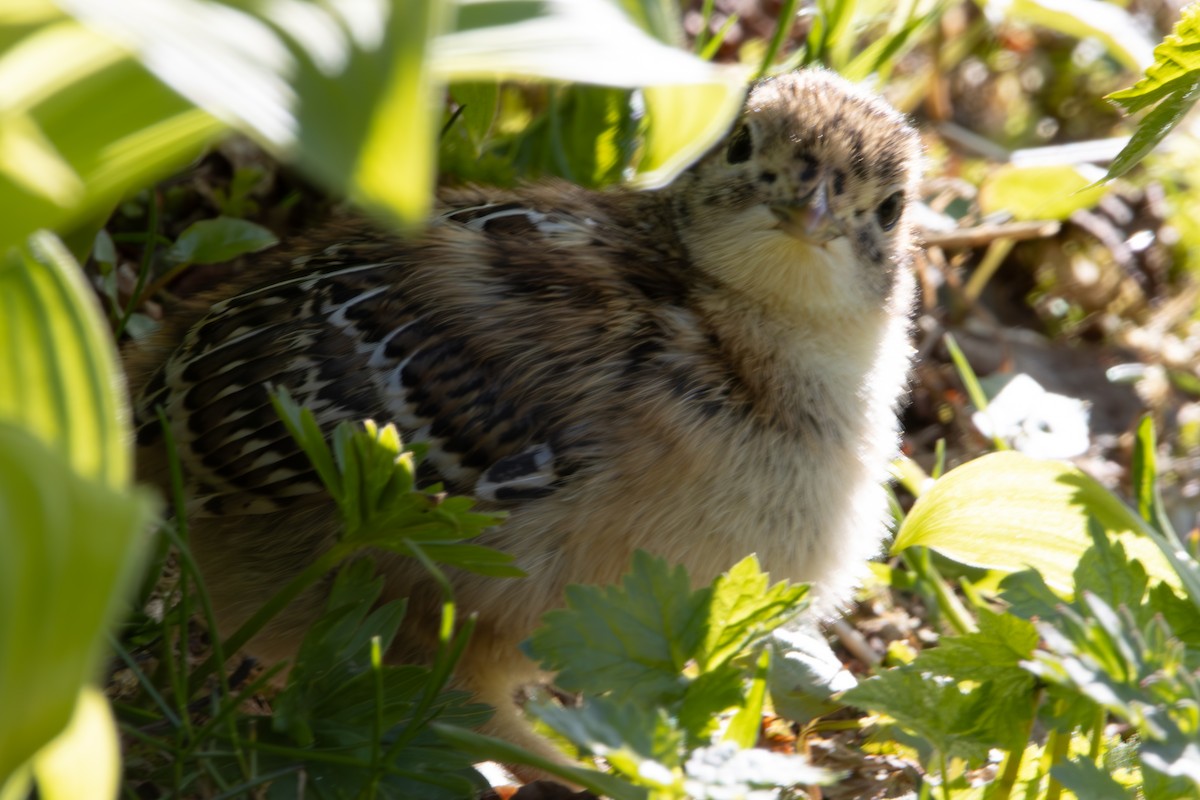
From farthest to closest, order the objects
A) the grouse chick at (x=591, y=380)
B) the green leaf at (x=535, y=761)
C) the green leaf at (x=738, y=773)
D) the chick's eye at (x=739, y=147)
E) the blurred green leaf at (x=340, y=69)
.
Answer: the chick's eye at (x=739, y=147) < the grouse chick at (x=591, y=380) < the green leaf at (x=535, y=761) < the green leaf at (x=738, y=773) < the blurred green leaf at (x=340, y=69)

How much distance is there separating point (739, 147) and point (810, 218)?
31cm

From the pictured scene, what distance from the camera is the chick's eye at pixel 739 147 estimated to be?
2.79 metres

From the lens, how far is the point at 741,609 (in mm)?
1973

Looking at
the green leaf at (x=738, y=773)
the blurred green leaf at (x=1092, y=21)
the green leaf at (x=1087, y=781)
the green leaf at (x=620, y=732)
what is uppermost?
the blurred green leaf at (x=1092, y=21)

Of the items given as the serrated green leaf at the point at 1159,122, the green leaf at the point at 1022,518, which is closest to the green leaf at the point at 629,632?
the green leaf at the point at 1022,518

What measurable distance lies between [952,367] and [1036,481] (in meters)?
1.79

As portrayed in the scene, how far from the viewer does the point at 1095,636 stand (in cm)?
180

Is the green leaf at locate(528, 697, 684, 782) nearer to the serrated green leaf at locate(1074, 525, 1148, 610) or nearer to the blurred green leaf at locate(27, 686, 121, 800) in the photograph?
the blurred green leaf at locate(27, 686, 121, 800)

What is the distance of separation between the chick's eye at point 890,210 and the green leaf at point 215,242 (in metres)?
1.35

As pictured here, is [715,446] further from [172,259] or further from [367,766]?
[172,259]

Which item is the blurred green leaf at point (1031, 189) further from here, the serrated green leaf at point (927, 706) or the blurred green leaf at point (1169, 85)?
the serrated green leaf at point (927, 706)

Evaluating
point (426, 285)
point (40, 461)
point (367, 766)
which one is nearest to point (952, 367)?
point (426, 285)

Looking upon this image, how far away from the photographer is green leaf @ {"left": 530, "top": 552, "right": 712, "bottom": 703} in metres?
1.95

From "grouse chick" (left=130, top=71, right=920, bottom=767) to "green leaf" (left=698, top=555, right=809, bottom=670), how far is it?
482 millimetres
